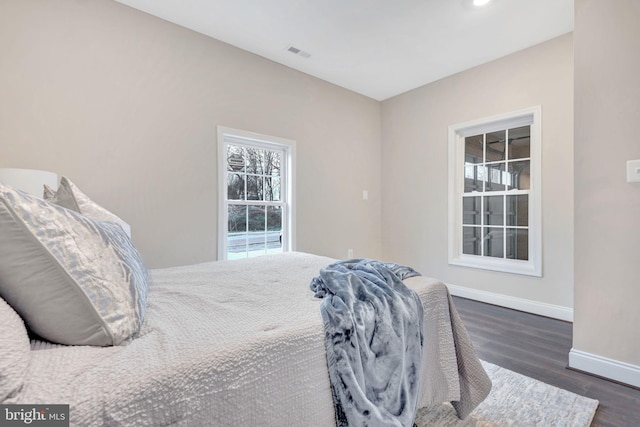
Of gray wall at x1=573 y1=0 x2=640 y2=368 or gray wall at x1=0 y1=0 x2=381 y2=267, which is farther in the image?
gray wall at x1=0 y1=0 x2=381 y2=267

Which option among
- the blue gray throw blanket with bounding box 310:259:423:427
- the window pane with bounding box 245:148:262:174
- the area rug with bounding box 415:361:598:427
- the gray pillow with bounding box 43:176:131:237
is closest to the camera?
the blue gray throw blanket with bounding box 310:259:423:427

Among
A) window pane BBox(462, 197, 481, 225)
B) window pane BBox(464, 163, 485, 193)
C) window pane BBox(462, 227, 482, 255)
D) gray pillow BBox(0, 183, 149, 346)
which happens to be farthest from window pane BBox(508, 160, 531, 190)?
gray pillow BBox(0, 183, 149, 346)

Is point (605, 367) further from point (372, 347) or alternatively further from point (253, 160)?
point (253, 160)

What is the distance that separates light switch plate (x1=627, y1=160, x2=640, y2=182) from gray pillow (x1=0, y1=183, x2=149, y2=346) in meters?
2.70

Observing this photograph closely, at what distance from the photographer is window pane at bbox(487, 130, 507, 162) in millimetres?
3377

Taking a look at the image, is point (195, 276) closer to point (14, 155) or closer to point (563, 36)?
point (14, 155)

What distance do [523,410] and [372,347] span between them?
113cm

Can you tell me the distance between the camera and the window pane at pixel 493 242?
11.1 ft

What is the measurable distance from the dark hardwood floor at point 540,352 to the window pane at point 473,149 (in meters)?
1.75

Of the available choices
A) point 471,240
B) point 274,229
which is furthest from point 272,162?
point 471,240

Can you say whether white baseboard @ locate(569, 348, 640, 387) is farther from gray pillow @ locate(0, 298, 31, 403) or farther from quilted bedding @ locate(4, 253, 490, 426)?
gray pillow @ locate(0, 298, 31, 403)

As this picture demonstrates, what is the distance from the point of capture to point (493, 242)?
345cm

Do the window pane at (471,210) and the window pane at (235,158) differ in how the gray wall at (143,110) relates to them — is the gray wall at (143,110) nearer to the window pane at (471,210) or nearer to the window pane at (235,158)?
the window pane at (235,158)

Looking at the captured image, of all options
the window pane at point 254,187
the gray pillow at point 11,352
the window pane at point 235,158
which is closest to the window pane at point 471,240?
the window pane at point 254,187
